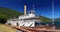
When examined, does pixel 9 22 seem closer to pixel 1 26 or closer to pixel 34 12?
pixel 1 26

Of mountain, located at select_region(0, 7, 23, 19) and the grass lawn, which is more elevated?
mountain, located at select_region(0, 7, 23, 19)

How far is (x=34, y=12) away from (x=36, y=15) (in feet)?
0.46

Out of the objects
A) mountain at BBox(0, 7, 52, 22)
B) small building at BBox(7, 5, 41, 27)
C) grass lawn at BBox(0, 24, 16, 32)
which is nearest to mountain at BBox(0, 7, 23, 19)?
mountain at BBox(0, 7, 52, 22)

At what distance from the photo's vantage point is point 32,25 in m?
7.21

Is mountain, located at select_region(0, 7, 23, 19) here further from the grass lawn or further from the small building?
the grass lawn

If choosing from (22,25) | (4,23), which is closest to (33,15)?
(22,25)

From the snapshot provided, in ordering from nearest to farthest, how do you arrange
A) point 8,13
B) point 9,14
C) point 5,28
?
point 5,28, point 8,13, point 9,14

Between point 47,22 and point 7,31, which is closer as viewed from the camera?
point 7,31

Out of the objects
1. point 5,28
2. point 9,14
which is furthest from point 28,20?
point 5,28

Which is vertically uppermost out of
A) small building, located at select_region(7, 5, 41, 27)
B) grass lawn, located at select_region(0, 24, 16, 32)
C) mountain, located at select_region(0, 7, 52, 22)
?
mountain, located at select_region(0, 7, 52, 22)

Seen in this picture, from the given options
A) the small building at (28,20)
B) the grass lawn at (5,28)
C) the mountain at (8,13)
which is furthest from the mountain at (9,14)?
the grass lawn at (5,28)

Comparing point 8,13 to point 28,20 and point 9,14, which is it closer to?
point 9,14

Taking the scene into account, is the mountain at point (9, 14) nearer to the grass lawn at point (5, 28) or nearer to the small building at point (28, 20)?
the small building at point (28, 20)

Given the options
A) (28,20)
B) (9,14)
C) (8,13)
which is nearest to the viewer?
(28,20)
